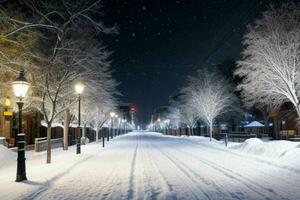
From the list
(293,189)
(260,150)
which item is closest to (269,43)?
(260,150)

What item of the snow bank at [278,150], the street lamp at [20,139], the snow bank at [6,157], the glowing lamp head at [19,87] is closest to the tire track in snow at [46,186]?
the street lamp at [20,139]

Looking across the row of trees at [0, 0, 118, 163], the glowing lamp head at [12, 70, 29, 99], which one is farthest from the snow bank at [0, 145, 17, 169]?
the glowing lamp head at [12, 70, 29, 99]

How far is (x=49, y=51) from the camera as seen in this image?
28047 mm

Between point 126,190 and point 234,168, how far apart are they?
6.71 metres

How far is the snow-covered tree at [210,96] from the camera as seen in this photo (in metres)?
51.5

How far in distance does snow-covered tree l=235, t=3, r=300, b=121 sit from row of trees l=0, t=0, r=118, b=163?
10.3m

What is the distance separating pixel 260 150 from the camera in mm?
23312

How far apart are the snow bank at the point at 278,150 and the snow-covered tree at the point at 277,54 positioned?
3656 mm

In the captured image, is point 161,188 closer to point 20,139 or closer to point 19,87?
point 20,139

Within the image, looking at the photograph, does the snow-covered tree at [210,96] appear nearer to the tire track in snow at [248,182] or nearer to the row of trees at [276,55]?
the row of trees at [276,55]

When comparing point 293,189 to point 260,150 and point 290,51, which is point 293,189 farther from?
point 290,51

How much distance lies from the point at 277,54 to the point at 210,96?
26.3 metres

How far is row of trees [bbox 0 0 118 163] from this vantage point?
13680mm

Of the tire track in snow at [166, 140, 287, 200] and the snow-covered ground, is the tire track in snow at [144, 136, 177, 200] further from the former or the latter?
the tire track in snow at [166, 140, 287, 200]
